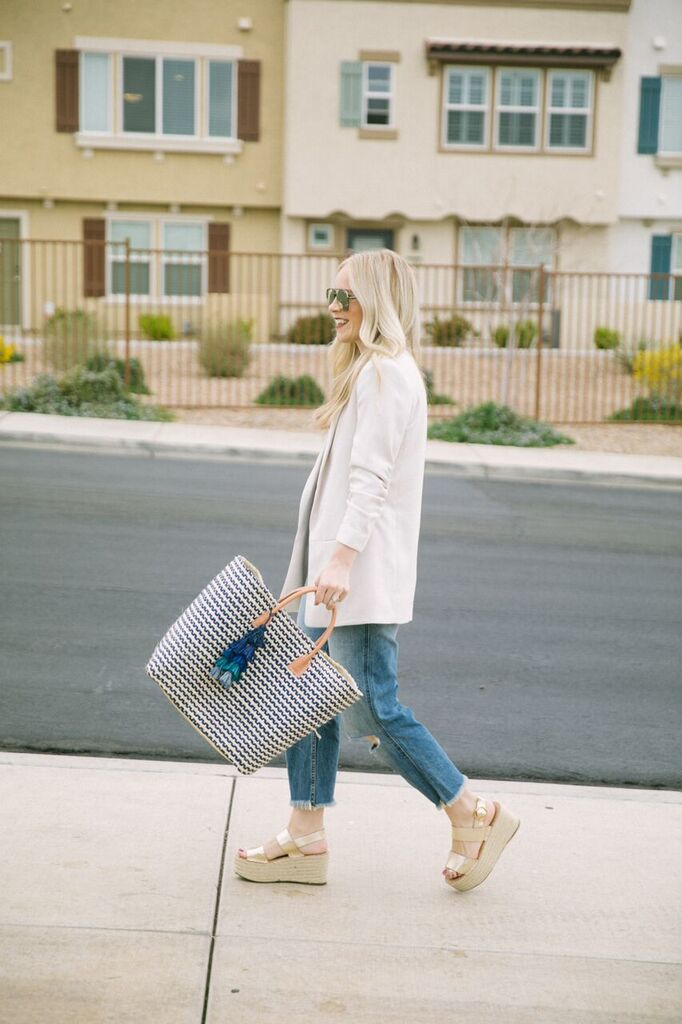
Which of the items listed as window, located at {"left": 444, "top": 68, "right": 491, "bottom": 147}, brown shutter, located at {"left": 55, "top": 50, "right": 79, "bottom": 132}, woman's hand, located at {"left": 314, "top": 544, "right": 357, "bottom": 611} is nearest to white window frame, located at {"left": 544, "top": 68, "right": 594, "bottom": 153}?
window, located at {"left": 444, "top": 68, "right": 491, "bottom": 147}

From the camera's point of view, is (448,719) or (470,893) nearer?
(470,893)

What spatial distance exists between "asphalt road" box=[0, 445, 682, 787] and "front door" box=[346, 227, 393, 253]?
17.3 m

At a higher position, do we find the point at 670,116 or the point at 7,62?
the point at 7,62

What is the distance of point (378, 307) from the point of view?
12.3 ft

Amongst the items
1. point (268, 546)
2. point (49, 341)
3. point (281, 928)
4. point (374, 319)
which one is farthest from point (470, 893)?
point (49, 341)

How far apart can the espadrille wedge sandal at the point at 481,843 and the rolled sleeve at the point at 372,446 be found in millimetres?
922

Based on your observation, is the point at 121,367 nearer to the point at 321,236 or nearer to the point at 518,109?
the point at 321,236

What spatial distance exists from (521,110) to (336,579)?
2709 centimetres

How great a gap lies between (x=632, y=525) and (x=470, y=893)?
25.4 ft

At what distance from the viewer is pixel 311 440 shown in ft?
50.9

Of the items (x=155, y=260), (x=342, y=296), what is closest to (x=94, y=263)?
(x=155, y=260)

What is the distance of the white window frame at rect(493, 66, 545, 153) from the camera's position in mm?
28766

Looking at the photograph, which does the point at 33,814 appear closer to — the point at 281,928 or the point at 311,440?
the point at 281,928

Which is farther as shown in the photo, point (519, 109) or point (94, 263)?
point (519, 109)
